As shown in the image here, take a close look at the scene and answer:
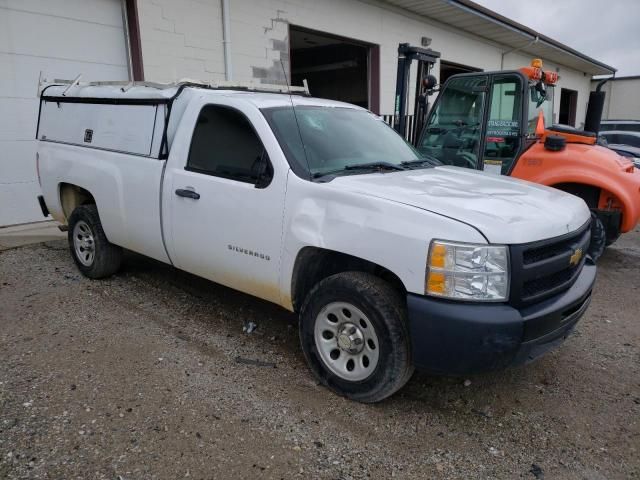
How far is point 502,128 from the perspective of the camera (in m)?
6.25

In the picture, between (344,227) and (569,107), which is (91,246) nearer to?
(344,227)

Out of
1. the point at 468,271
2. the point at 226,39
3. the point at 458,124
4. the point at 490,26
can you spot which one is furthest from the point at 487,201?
the point at 490,26

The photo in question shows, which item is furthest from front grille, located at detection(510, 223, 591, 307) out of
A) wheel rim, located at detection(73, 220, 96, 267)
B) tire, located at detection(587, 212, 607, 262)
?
wheel rim, located at detection(73, 220, 96, 267)

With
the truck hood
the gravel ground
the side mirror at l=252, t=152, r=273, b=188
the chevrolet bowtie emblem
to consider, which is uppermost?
the side mirror at l=252, t=152, r=273, b=188

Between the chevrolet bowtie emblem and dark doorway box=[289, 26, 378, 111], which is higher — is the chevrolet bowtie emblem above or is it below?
below

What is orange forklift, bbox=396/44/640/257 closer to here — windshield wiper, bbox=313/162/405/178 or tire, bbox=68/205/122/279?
windshield wiper, bbox=313/162/405/178

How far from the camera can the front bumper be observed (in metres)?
2.63

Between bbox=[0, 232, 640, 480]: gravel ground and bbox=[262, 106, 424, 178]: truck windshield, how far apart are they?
57.6 inches

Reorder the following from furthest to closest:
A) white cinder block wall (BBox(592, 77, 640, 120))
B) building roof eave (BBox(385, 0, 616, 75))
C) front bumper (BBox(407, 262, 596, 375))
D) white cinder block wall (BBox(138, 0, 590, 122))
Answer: white cinder block wall (BBox(592, 77, 640, 120))
building roof eave (BBox(385, 0, 616, 75))
white cinder block wall (BBox(138, 0, 590, 122))
front bumper (BBox(407, 262, 596, 375))

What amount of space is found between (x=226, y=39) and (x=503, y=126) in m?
5.13

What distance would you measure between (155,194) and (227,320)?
4.07 ft

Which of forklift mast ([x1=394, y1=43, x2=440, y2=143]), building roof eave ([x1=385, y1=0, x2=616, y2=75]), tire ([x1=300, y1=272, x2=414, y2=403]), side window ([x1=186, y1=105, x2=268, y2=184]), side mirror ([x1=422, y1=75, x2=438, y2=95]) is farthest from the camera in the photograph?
building roof eave ([x1=385, y1=0, x2=616, y2=75])

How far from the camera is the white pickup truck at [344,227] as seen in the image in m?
2.69

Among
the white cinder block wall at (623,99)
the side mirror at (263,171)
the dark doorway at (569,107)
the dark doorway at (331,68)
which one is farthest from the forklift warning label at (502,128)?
the white cinder block wall at (623,99)
